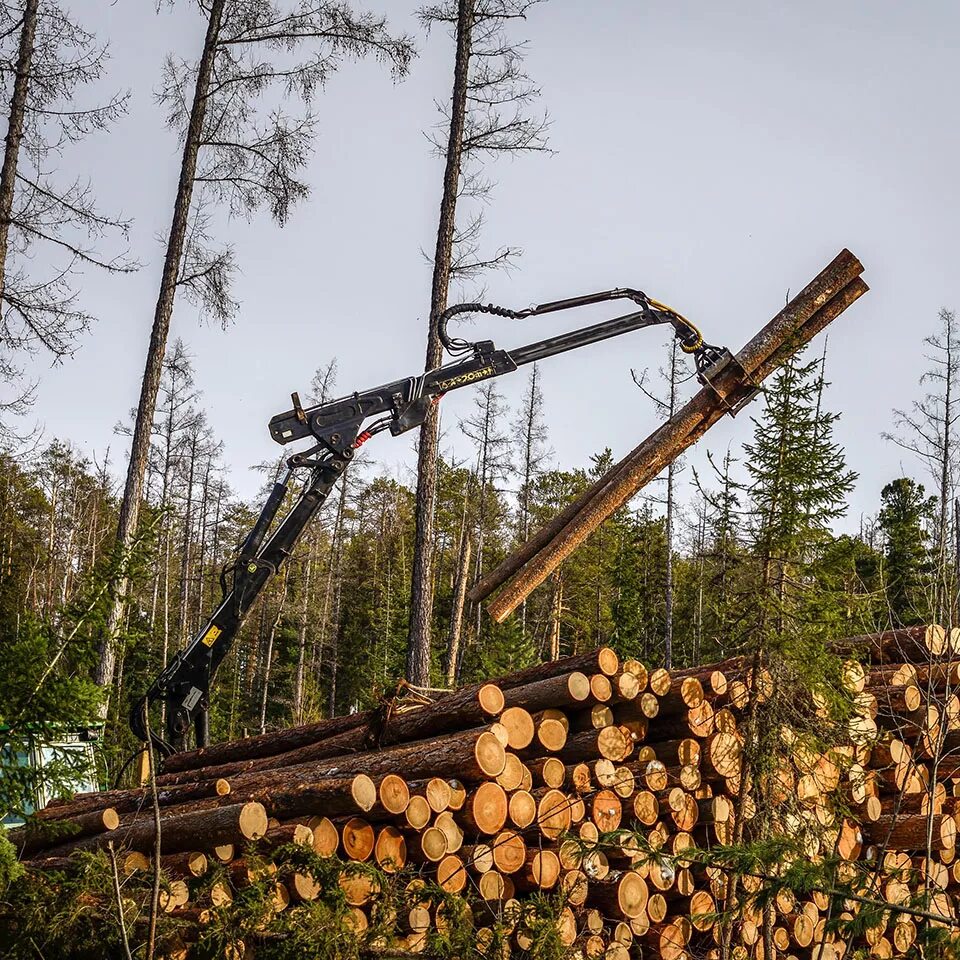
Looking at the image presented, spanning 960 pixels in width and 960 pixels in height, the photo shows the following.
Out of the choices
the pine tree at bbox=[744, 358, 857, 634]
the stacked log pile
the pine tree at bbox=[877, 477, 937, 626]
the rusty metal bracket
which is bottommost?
the stacked log pile

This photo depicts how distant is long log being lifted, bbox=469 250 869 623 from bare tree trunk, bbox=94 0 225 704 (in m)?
5.83

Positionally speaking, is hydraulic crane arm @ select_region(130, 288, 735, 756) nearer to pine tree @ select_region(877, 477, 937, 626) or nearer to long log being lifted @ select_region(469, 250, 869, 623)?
long log being lifted @ select_region(469, 250, 869, 623)

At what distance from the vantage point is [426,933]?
5.48 meters

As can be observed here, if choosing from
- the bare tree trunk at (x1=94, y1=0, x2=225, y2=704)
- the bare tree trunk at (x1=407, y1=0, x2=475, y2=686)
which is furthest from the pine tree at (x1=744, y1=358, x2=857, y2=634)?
the bare tree trunk at (x1=94, y1=0, x2=225, y2=704)

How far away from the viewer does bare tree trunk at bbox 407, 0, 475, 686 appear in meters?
11.6

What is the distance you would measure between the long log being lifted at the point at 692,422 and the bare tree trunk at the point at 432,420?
3261mm

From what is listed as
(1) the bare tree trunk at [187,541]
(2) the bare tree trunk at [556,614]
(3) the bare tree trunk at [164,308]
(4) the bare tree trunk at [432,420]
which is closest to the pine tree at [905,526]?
(2) the bare tree trunk at [556,614]

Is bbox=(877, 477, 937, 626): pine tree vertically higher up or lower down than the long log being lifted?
higher up

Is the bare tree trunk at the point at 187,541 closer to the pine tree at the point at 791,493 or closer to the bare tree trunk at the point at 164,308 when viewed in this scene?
the bare tree trunk at the point at 164,308

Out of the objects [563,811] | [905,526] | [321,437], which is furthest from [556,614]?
[563,811]

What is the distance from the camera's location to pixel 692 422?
8.32m

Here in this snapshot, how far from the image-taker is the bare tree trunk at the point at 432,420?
11.6 metres

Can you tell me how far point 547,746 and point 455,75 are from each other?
10.2 meters

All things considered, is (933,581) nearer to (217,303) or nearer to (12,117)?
(217,303)
